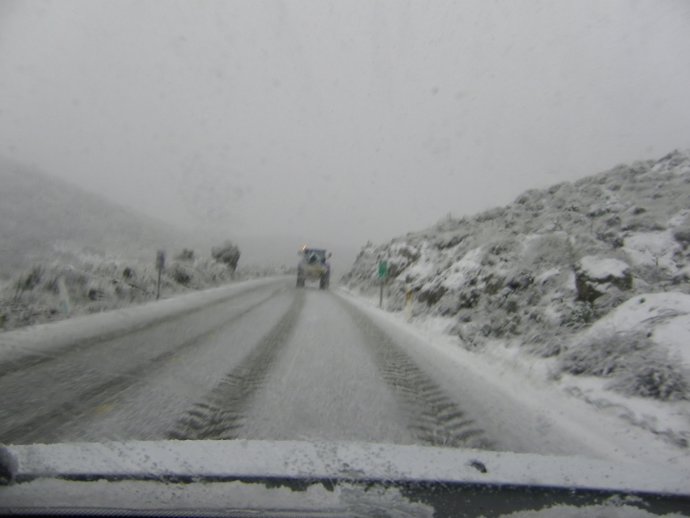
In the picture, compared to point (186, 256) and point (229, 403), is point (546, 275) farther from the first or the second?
point (186, 256)

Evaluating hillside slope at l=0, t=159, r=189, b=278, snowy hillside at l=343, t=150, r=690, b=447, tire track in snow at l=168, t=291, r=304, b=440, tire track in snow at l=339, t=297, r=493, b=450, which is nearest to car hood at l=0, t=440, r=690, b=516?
tire track in snow at l=168, t=291, r=304, b=440

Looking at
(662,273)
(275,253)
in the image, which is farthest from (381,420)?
(275,253)

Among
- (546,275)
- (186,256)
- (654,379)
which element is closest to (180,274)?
(186,256)

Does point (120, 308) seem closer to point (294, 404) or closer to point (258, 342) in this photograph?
point (258, 342)

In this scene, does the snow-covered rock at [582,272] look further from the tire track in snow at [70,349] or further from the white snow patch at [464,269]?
the tire track in snow at [70,349]

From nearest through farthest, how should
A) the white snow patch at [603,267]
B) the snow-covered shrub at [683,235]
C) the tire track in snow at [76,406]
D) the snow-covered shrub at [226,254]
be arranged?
the tire track in snow at [76,406], the white snow patch at [603,267], the snow-covered shrub at [683,235], the snow-covered shrub at [226,254]

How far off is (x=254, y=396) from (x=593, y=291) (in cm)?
605

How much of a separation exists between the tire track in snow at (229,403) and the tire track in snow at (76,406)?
872 mm

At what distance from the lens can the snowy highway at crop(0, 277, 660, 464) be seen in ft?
11.7

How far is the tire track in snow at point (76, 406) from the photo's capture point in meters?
3.24

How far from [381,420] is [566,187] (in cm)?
1496

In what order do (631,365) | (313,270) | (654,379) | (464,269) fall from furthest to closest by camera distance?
(313,270), (464,269), (631,365), (654,379)

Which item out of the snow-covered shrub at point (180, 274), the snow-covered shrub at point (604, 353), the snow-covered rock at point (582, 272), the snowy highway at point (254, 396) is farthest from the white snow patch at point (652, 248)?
the snow-covered shrub at point (180, 274)

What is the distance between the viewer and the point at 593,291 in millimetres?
7625
